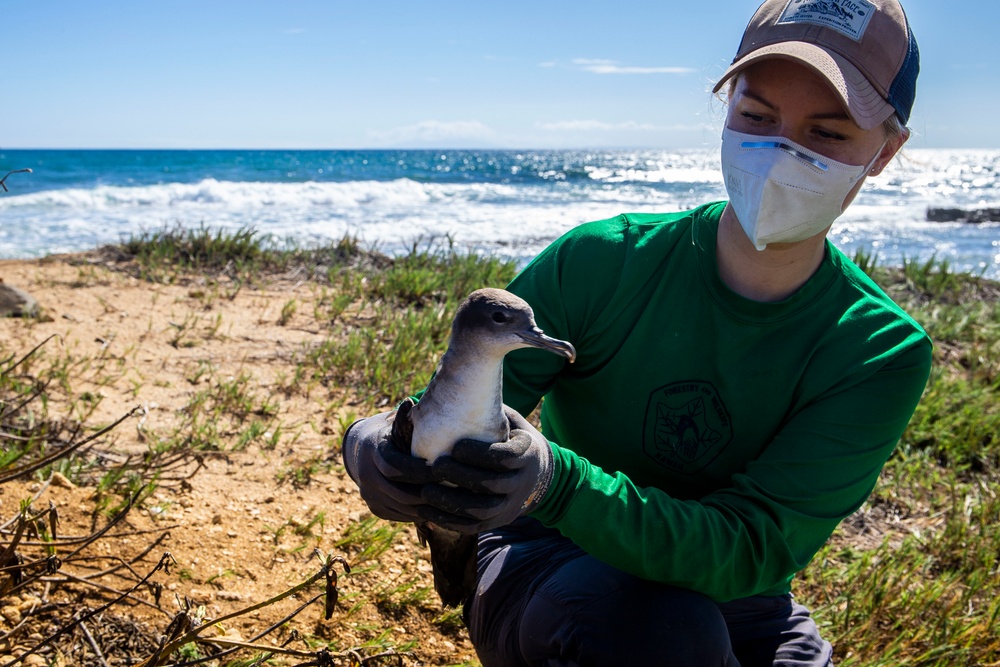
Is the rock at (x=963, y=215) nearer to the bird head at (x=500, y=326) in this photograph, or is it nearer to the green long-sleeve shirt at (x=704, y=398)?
the green long-sleeve shirt at (x=704, y=398)

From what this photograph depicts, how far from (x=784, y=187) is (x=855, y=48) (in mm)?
343

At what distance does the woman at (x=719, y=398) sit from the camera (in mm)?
1696

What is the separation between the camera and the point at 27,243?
437 inches

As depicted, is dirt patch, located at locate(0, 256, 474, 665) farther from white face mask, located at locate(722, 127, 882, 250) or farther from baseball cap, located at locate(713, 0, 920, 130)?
baseball cap, located at locate(713, 0, 920, 130)

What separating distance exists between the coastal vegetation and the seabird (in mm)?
342

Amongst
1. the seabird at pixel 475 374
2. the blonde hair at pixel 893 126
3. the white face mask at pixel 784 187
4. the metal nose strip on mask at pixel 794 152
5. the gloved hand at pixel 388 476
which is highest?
the blonde hair at pixel 893 126

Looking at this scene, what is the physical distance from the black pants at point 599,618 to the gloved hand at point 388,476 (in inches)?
15.4

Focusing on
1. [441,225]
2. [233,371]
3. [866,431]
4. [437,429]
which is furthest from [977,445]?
[441,225]

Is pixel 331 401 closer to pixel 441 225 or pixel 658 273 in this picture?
pixel 658 273

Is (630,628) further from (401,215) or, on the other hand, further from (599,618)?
(401,215)

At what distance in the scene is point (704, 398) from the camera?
6.48 feet

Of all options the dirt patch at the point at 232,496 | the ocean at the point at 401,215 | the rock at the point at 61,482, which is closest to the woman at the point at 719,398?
the dirt patch at the point at 232,496

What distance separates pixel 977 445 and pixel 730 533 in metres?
2.84

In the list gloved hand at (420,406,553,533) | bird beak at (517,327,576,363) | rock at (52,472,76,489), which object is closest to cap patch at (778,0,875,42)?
bird beak at (517,327,576,363)
